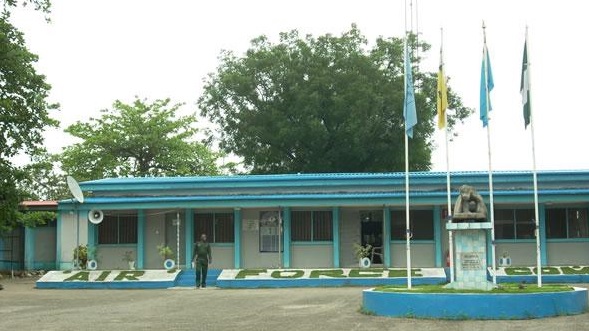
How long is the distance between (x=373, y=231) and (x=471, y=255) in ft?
41.0

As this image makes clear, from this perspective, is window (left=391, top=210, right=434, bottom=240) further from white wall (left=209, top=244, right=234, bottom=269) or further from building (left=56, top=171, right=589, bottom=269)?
white wall (left=209, top=244, right=234, bottom=269)

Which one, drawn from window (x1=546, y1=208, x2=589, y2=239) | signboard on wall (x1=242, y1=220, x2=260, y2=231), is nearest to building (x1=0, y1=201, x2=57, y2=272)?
signboard on wall (x1=242, y1=220, x2=260, y2=231)

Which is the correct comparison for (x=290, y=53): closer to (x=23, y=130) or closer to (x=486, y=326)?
(x=23, y=130)

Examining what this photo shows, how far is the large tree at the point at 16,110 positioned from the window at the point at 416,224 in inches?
495

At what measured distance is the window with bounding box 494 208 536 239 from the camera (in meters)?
27.4

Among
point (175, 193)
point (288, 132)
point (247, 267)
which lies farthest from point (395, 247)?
point (288, 132)

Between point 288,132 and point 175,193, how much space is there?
11.5m

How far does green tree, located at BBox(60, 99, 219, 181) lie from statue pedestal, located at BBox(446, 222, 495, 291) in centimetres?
3064

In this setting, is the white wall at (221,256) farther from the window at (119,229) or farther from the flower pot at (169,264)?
the window at (119,229)

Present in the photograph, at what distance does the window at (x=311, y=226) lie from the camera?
27641mm

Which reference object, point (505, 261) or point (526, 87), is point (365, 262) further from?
point (526, 87)

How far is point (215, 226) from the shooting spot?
92.3 feet

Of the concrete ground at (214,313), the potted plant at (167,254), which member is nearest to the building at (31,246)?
the potted plant at (167,254)

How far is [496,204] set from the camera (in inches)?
1060
